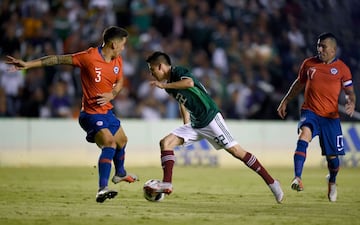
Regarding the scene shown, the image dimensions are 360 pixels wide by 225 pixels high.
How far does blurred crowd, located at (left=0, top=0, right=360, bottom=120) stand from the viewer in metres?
22.3

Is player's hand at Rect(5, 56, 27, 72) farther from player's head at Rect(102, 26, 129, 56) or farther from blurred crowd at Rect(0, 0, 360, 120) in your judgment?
blurred crowd at Rect(0, 0, 360, 120)

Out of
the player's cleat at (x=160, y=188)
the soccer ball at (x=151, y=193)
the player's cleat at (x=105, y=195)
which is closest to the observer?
the player's cleat at (x=105, y=195)

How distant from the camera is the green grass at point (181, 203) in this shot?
9766 mm

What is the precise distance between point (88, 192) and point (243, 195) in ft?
8.39

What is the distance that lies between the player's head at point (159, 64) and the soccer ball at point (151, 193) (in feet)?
5.00

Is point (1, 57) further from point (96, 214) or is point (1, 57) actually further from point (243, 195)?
point (96, 214)

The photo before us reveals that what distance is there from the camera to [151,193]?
11898mm

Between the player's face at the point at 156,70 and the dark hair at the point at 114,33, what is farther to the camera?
the dark hair at the point at 114,33

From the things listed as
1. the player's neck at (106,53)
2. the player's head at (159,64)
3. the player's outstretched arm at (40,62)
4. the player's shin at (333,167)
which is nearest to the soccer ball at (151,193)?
the player's head at (159,64)

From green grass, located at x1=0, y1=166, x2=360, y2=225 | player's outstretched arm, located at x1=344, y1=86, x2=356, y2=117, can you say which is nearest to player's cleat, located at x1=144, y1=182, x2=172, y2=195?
green grass, located at x1=0, y1=166, x2=360, y2=225

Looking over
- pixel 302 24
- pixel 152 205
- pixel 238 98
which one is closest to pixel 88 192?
pixel 152 205

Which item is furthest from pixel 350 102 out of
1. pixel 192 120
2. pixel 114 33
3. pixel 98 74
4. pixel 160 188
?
pixel 98 74

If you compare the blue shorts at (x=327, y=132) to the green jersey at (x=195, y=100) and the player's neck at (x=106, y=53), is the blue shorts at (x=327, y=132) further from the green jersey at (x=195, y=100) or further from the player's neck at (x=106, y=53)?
the player's neck at (x=106, y=53)

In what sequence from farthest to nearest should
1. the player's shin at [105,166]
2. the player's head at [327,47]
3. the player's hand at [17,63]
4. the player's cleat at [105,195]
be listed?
the player's head at [327,47]
the player's shin at [105,166]
the player's hand at [17,63]
the player's cleat at [105,195]
